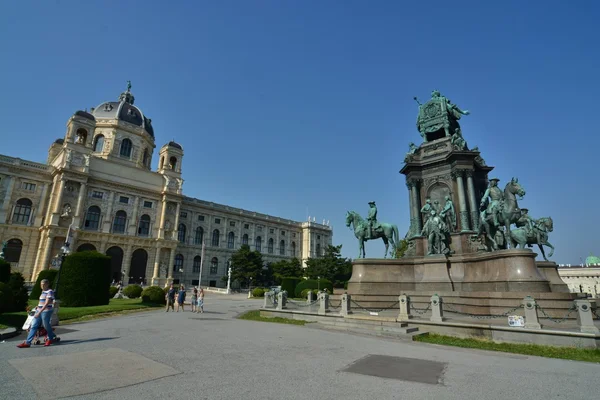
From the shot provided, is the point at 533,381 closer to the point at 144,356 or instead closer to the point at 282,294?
the point at 144,356

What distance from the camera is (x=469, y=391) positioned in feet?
17.8

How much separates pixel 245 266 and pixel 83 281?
4073cm

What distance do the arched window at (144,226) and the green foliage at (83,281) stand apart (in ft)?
126

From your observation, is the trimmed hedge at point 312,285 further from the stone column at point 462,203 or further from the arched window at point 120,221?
the arched window at point 120,221

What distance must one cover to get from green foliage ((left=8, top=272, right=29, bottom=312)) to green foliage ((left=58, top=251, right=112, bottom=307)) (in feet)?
7.03

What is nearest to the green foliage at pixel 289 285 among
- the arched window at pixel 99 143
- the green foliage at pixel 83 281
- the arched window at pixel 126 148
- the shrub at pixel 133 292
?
the shrub at pixel 133 292

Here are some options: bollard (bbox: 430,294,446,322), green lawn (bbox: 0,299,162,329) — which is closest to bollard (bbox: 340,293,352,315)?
bollard (bbox: 430,294,446,322)

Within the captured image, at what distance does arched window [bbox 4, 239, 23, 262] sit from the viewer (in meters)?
45.3

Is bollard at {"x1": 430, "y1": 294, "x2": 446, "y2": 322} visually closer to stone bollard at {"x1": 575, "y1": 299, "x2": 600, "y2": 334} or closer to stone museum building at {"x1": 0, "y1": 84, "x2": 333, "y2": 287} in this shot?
stone bollard at {"x1": 575, "y1": 299, "x2": 600, "y2": 334}

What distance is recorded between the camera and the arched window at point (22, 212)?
47.4m

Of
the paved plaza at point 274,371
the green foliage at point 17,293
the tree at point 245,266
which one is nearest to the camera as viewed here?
the paved plaza at point 274,371

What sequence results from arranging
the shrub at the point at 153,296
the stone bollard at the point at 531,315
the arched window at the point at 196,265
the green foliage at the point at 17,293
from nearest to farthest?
the stone bollard at the point at 531,315, the green foliage at the point at 17,293, the shrub at the point at 153,296, the arched window at the point at 196,265

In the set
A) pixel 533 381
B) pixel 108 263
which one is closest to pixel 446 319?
pixel 533 381

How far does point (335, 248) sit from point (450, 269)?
3967 centimetres
